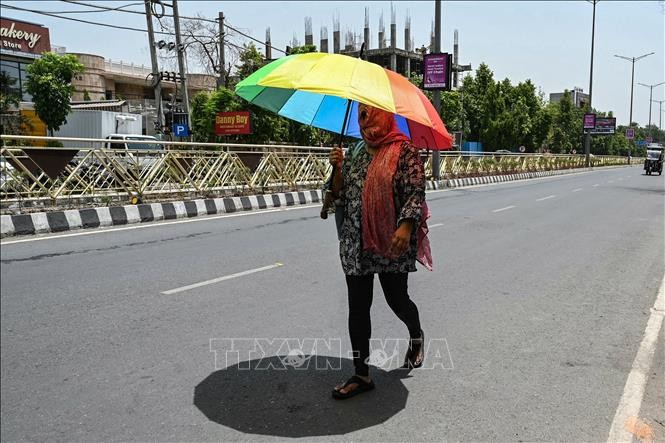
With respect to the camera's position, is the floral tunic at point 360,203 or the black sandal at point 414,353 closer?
the floral tunic at point 360,203

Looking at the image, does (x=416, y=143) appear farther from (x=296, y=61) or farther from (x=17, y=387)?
(x=17, y=387)

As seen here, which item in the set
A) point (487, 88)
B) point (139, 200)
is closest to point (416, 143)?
point (139, 200)

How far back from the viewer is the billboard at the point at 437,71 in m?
22.1

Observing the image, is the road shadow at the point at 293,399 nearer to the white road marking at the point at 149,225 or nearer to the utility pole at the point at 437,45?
the white road marking at the point at 149,225

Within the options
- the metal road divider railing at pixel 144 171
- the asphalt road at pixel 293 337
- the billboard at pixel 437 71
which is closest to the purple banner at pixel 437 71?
the billboard at pixel 437 71

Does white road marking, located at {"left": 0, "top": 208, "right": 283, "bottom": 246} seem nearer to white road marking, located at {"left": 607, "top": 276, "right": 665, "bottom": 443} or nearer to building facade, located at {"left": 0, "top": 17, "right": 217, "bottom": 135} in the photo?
white road marking, located at {"left": 607, "top": 276, "right": 665, "bottom": 443}

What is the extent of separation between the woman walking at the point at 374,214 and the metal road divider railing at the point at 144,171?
7.67 metres

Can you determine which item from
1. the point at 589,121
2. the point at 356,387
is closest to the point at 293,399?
the point at 356,387

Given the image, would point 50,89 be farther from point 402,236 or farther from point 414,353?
point 402,236

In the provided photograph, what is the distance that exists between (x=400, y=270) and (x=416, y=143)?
90cm

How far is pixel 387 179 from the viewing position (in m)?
3.11

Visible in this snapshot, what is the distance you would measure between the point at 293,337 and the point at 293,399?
97 centimetres

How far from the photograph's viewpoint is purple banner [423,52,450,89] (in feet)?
72.5

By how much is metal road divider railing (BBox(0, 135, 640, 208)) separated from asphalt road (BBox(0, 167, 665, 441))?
2744mm
